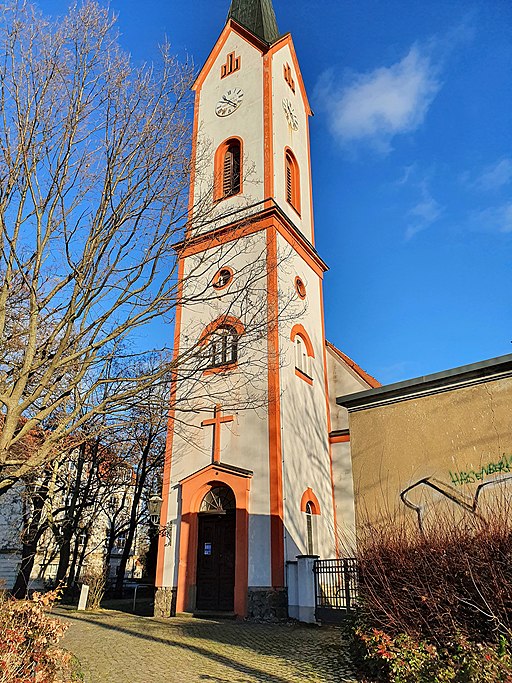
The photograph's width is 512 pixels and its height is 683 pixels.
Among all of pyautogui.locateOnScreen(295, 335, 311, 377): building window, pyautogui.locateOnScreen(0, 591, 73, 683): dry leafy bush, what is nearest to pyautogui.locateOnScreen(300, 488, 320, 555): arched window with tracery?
pyautogui.locateOnScreen(295, 335, 311, 377): building window

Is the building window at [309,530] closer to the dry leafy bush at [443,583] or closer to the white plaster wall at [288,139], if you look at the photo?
the dry leafy bush at [443,583]

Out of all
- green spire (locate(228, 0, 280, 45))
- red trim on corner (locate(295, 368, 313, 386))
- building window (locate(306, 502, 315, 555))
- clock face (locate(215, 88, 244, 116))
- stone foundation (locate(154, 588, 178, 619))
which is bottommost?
stone foundation (locate(154, 588, 178, 619))

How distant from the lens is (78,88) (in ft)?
26.7

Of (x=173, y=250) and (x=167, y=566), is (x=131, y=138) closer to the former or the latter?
(x=173, y=250)

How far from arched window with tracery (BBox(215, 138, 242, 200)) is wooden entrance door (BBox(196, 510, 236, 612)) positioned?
444 inches

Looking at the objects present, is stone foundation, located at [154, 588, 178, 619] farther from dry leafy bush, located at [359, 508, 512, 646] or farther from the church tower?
dry leafy bush, located at [359, 508, 512, 646]

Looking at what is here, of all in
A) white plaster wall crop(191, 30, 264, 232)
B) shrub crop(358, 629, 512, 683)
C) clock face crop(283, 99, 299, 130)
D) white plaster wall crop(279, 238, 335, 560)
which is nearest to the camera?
shrub crop(358, 629, 512, 683)

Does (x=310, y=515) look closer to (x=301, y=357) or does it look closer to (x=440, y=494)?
(x=301, y=357)

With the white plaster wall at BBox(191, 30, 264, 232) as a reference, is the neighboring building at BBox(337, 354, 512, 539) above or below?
below

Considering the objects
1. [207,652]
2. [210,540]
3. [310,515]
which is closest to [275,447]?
[310,515]

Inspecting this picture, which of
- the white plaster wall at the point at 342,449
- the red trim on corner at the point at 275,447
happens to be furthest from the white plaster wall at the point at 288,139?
the white plaster wall at the point at 342,449

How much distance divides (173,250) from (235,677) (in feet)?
20.9

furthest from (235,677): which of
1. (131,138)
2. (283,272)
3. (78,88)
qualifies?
(283,272)

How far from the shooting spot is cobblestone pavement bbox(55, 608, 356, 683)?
23.6 feet
